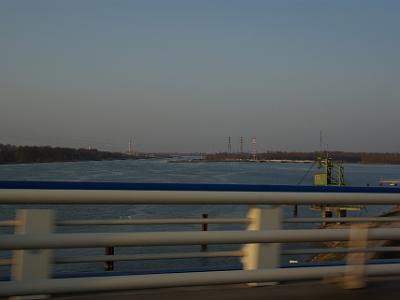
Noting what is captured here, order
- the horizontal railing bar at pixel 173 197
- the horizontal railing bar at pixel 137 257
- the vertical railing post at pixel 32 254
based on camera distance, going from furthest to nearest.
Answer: the horizontal railing bar at pixel 137 257 < the vertical railing post at pixel 32 254 < the horizontal railing bar at pixel 173 197

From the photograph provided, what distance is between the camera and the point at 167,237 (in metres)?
3.71

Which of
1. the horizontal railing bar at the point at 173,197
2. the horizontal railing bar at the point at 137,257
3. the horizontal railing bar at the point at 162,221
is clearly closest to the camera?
the horizontal railing bar at the point at 173,197

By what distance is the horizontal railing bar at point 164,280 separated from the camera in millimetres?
3400

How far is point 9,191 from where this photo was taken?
3285 mm

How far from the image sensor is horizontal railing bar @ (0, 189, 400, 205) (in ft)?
11.0

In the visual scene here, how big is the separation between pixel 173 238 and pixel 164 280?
313 mm

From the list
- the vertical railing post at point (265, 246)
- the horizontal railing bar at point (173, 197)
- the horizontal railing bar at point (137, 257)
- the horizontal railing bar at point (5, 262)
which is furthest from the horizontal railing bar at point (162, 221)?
the horizontal railing bar at point (5, 262)

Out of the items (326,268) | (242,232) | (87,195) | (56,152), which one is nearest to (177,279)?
(242,232)

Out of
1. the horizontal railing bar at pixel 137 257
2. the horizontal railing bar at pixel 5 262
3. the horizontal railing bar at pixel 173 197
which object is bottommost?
the horizontal railing bar at pixel 137 257

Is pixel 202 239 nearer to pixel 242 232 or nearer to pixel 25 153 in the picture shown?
pixel 242 232

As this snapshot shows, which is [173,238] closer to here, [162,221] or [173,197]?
[173,197]

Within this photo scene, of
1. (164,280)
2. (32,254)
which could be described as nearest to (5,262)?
(32,254)

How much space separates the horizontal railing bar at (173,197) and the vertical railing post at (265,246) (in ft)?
0.60

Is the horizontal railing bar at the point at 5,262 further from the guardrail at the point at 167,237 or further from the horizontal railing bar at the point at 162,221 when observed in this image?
the horizontal railing bar at the point at 162,221
